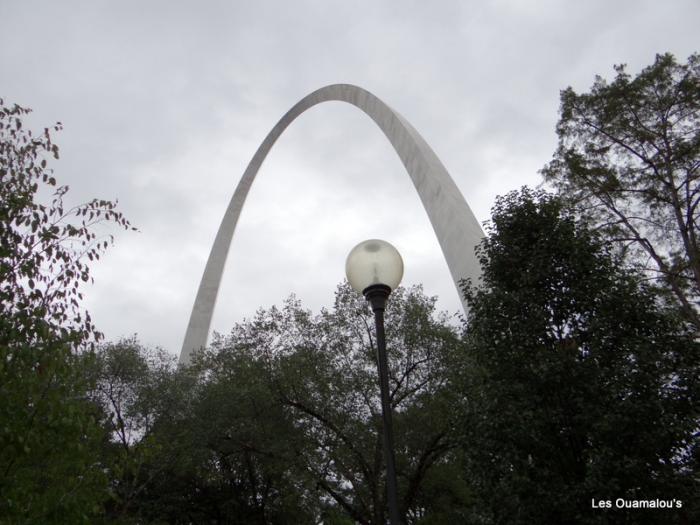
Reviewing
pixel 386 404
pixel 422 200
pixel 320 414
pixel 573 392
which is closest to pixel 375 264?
pixel 386 404

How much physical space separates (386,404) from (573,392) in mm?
4592

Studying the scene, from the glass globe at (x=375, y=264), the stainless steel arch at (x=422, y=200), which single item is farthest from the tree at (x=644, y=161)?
the glass globe at (x=375, y=264)

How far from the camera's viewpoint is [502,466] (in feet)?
31.4

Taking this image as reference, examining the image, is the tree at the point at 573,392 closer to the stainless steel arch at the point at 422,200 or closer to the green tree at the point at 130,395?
the stainless steel arch at the point at 422,200

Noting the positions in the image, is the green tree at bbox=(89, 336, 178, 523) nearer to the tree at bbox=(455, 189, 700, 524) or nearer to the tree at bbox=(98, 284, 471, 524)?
the tree at bbox=(98, 284, 471, 524)

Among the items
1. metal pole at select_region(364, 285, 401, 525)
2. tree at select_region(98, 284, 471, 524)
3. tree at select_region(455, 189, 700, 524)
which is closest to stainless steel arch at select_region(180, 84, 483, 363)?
tree at select_region(98, 284, 471, 524)

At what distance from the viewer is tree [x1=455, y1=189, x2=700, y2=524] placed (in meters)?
8.77

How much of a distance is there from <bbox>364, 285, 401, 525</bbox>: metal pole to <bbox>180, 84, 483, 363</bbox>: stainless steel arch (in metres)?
11.2

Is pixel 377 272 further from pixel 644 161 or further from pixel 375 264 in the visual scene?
pixel 644 161

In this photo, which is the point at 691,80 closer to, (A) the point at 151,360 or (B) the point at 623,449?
(B) the point at 623,449

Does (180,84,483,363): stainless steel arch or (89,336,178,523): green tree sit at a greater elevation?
(180,84,483,363): stainless steel arch

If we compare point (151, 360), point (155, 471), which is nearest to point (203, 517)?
point (155, 471)

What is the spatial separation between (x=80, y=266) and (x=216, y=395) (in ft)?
40.5

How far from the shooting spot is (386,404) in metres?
6.17
